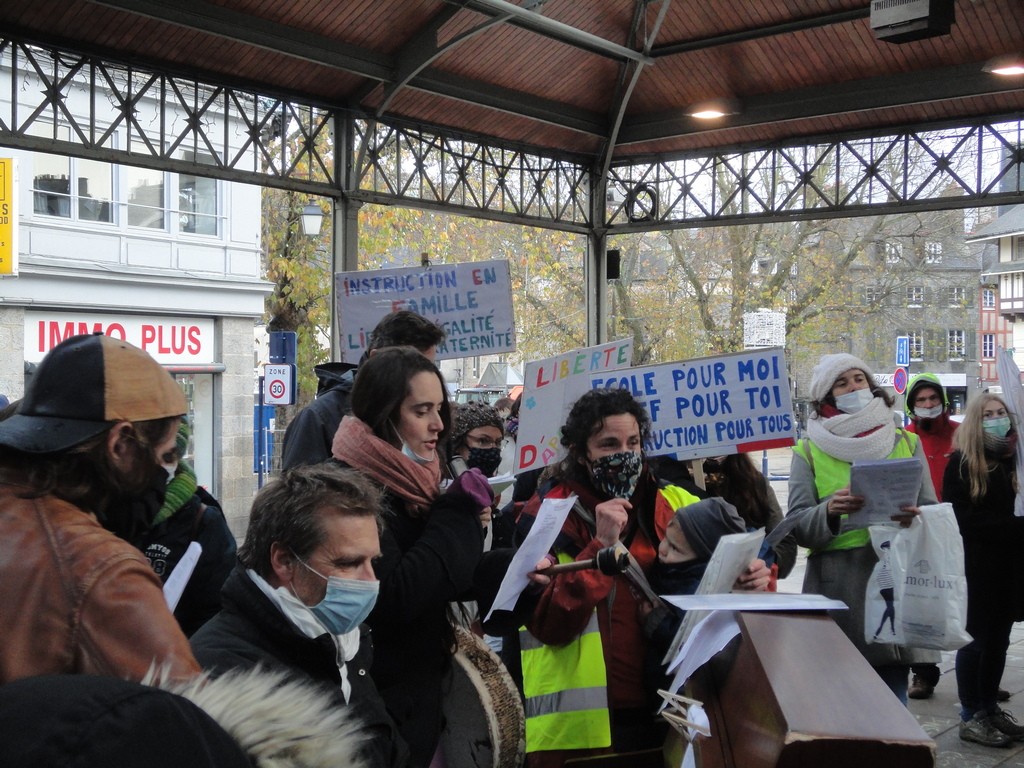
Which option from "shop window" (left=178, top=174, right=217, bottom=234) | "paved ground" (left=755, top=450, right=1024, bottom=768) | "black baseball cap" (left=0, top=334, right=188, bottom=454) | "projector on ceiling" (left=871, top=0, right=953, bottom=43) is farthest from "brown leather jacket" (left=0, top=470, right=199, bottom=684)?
"shop window" (left=178, top=174, right=217, bottom=234)

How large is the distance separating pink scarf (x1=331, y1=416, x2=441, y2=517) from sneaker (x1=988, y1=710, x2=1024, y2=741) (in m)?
4.13

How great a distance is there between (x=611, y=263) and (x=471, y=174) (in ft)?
7.53

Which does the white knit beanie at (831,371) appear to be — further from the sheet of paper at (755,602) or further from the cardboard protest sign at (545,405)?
the sheet of paper at (755,602)

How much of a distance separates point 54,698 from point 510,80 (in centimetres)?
970

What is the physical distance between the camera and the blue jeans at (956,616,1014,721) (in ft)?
18.4

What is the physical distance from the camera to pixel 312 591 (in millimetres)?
2232

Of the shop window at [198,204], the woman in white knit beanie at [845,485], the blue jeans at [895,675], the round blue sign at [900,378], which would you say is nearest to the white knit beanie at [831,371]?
the woman in white knit beanie at [845,485]

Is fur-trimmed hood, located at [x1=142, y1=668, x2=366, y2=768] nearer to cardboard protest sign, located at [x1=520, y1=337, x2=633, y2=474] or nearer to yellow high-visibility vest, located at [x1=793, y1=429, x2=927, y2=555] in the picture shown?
cardboard protest sign, located at [x1=520, y1=337, x2=633, y2=474]

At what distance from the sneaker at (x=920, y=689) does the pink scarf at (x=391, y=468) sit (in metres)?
4.85

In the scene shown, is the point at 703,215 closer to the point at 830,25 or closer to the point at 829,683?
the point at 830,25

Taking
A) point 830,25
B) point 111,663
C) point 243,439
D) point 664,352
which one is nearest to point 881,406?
point 111,663

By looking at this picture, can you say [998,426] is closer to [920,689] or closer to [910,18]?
[920,689]

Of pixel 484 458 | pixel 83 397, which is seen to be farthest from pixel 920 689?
pixel 83 397

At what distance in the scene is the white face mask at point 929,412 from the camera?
7000mm
